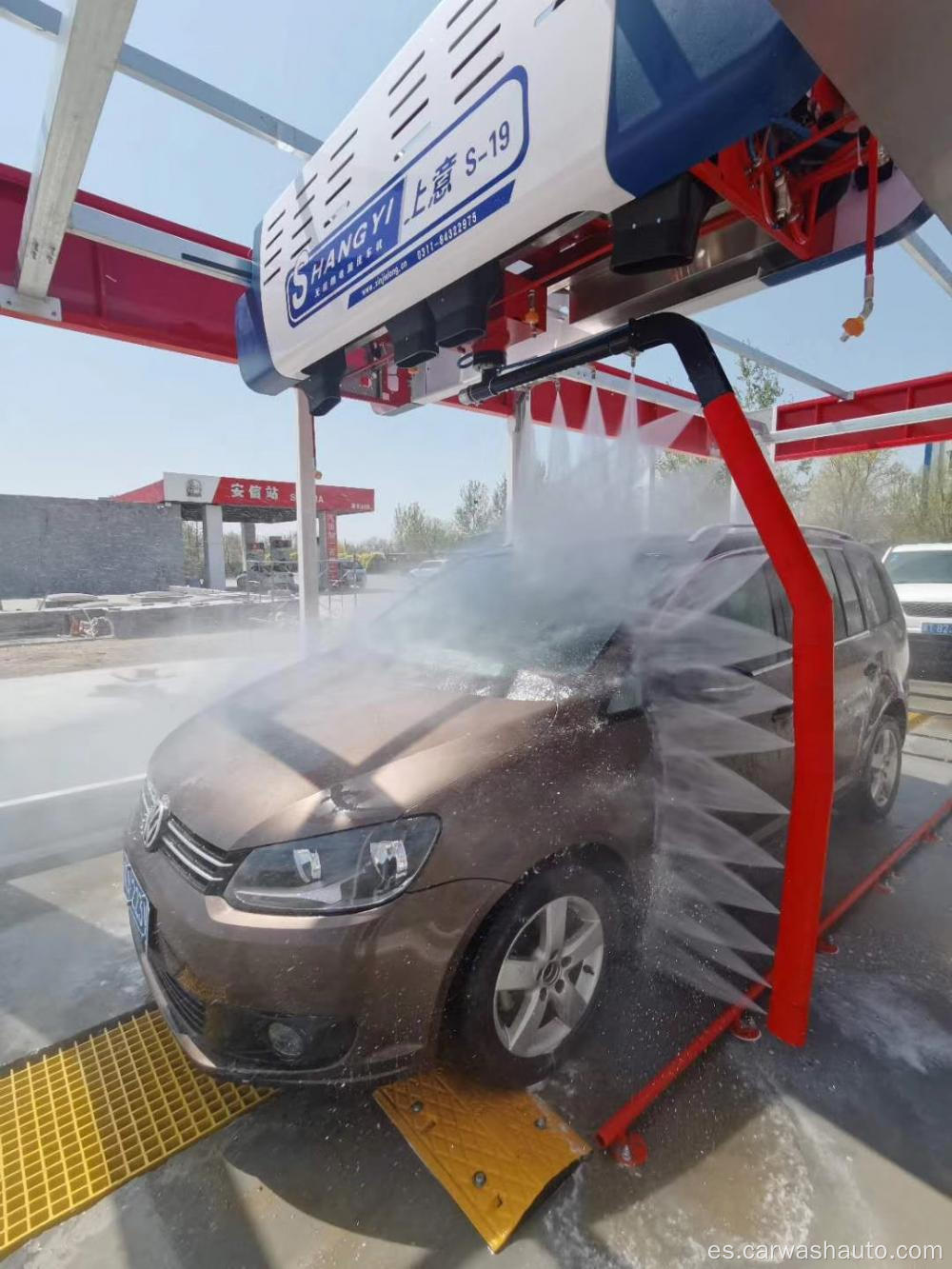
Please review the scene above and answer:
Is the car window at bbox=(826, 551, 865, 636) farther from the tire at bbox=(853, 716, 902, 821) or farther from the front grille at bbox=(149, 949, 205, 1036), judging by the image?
the front grille at bbox=(149, 949, 205, 1036)

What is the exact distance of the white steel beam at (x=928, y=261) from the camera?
3.29 metres

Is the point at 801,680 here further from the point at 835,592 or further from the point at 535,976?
the point at 835,592

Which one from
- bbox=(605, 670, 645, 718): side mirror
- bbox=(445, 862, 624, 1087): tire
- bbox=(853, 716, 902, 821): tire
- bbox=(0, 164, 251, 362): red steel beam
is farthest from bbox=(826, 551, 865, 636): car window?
bbox=(0, 164, 251, 362): red steel beam

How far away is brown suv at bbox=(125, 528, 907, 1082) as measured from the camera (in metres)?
1.54

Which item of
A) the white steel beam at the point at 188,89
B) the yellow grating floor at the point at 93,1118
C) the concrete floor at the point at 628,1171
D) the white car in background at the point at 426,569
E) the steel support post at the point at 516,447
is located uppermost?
the white steel beam at the point at 188,89

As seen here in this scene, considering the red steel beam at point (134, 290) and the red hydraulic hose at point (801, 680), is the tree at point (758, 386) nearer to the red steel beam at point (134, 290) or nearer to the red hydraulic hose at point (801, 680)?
the red steel beam at point (134, 290)

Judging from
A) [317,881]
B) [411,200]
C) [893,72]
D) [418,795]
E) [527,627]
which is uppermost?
[411,200]

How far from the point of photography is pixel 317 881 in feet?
5.09

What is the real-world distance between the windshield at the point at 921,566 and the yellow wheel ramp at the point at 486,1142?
8375 millimetres

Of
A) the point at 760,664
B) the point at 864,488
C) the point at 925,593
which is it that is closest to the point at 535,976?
the point at 760,664

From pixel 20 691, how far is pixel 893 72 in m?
8.35

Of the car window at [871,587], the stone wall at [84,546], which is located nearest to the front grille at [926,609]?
the car window at [871,587]

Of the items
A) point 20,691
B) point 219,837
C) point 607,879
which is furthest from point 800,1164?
point 20,691

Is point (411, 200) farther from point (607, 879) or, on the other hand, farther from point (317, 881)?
point (607, 879)
